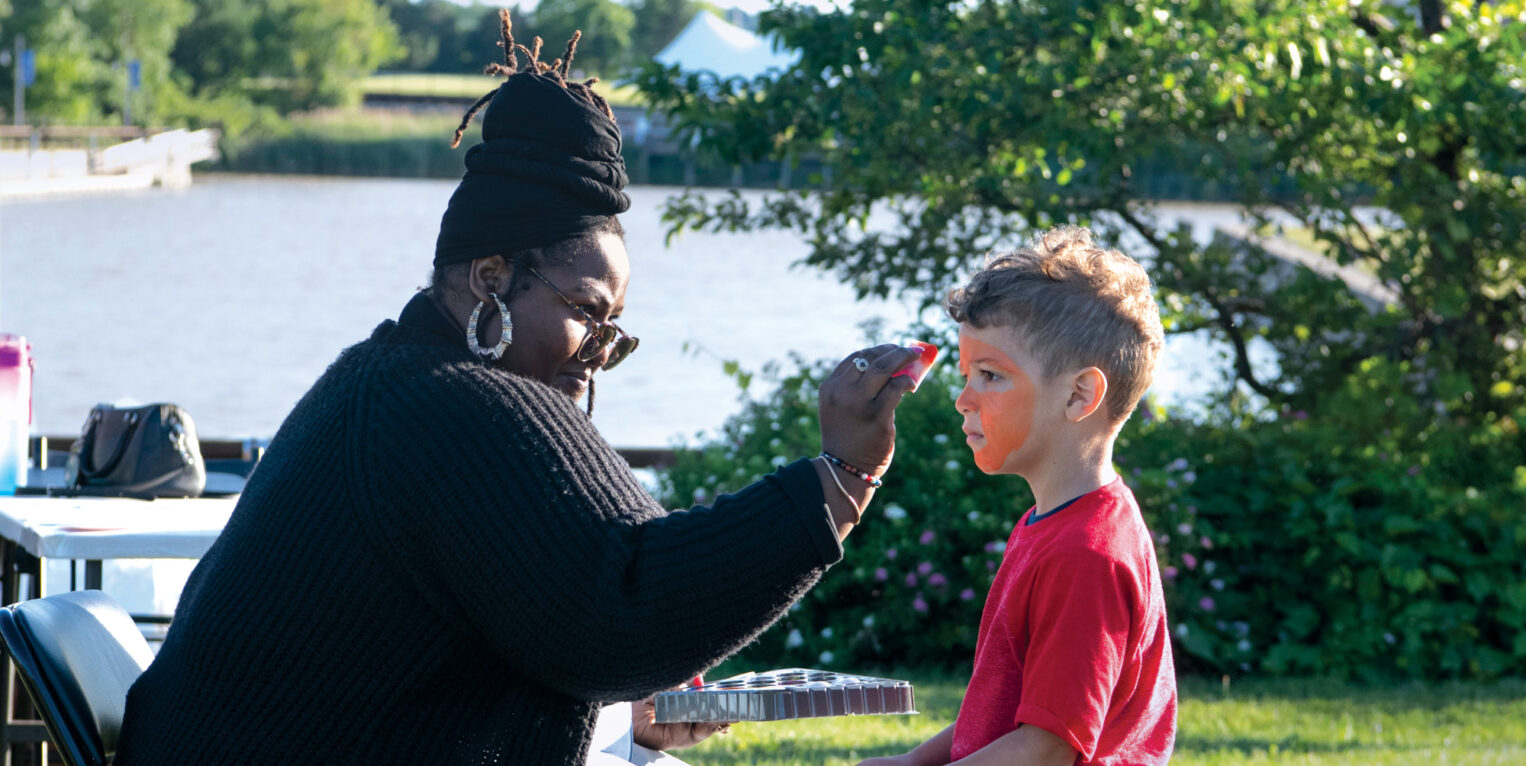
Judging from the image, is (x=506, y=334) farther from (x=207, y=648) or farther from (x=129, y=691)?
(x=129, y=691)

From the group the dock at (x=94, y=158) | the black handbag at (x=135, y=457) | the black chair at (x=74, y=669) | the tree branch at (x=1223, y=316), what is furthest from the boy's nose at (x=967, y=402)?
the dock at (x=94, y=158)

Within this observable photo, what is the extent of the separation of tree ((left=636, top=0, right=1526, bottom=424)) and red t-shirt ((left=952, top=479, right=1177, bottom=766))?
13.7 feet

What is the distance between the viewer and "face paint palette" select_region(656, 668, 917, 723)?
79.3 inches

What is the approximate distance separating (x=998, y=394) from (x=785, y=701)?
491mm

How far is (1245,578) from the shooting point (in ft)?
20.9

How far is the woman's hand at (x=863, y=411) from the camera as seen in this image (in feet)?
5.89

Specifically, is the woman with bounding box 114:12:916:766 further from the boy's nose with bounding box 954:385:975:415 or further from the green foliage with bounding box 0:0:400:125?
the green foliage with bounding box 0:0:400:125

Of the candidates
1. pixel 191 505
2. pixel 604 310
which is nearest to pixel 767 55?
pixel 191 505

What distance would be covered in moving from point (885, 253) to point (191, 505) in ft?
12.6

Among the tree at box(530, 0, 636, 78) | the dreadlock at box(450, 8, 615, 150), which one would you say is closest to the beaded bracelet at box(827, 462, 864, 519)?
the dreadlock at box(450, 8, 615, 150)

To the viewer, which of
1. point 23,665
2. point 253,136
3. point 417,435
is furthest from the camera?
point 253,136

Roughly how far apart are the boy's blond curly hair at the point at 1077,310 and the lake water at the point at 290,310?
4625 mm

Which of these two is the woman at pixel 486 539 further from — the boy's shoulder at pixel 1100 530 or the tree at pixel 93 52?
the tree at pixel 93 52

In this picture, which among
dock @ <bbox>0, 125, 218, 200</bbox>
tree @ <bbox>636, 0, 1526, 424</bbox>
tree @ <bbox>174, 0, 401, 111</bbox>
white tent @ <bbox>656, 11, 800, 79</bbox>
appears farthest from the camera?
tree @ <bbox>174, 0, 401, 111</bbox>
